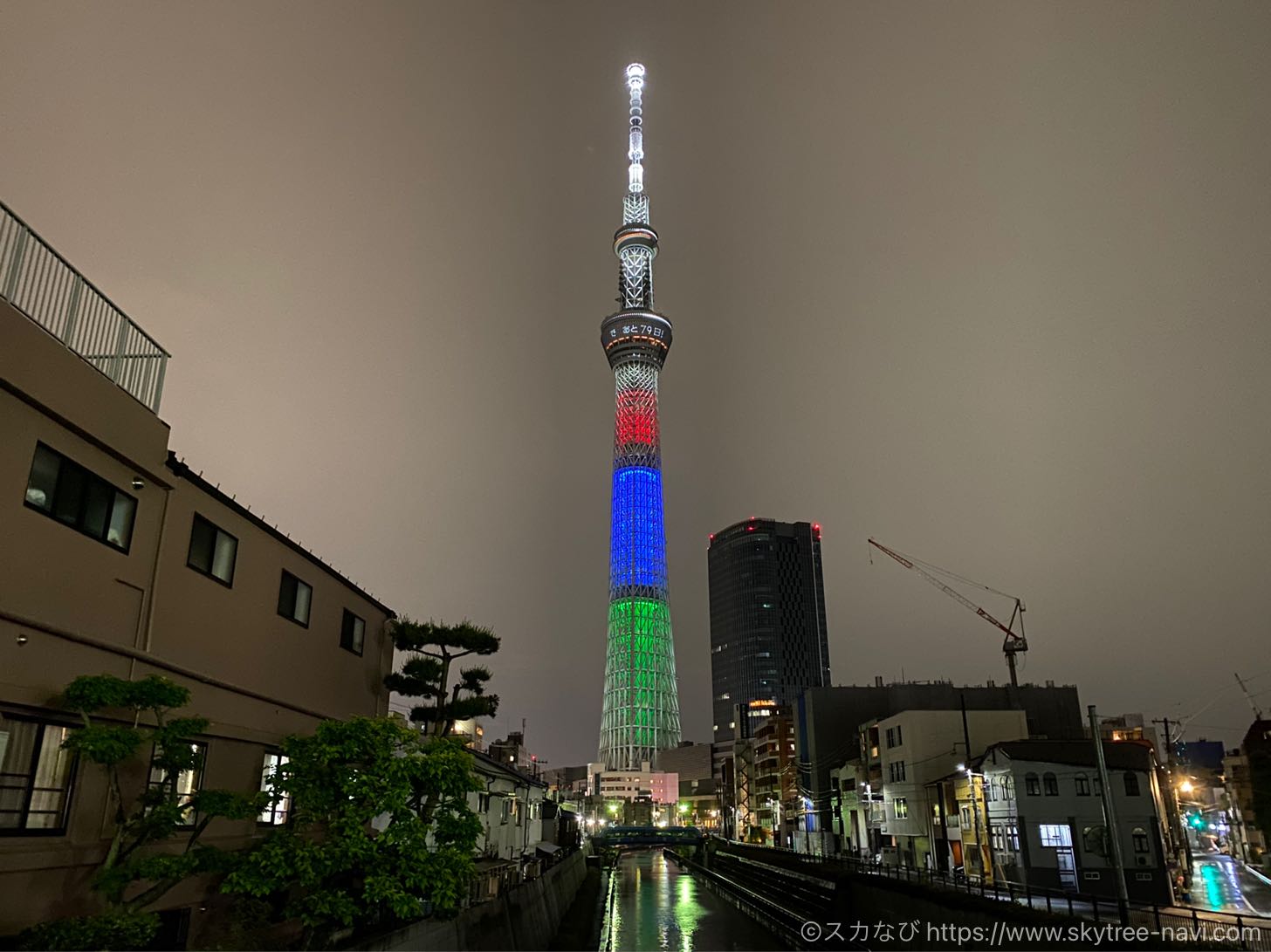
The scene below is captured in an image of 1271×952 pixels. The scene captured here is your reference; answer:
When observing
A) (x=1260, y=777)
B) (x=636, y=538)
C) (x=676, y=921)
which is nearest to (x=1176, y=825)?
(x=1260, y=777)

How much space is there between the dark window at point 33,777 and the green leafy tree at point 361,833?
8.46 ft

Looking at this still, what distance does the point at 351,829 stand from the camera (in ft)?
42.7

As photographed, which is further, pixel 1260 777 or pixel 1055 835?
pixel 1260 777

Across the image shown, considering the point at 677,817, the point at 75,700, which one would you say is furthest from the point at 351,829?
the point at 677,817

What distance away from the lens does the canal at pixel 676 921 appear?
35594mm

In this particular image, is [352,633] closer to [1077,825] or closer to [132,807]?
[132,807]

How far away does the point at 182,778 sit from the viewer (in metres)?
14.7

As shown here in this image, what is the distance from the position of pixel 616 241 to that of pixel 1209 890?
118 m

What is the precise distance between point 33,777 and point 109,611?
2503 mm

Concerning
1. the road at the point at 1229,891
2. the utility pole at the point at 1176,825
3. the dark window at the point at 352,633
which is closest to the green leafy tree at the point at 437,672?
the dark window at the point at 352,633

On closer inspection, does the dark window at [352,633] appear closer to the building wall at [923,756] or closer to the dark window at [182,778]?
the dark window at [182,778]

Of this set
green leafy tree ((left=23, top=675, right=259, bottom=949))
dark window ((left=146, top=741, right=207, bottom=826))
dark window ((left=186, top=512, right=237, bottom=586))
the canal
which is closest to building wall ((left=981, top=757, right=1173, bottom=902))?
the canal

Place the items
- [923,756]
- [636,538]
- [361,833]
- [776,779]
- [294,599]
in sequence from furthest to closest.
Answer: [636,538] < [776,779] < [923,756] < [294,599] < [361,833]

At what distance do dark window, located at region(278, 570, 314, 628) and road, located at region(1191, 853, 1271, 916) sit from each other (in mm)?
23282
